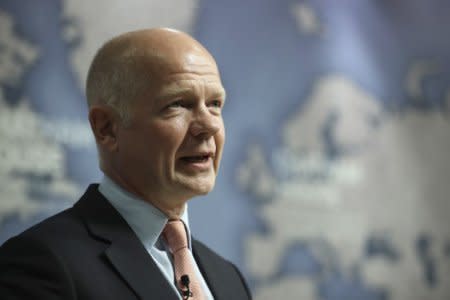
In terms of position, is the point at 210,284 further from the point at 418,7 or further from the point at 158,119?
the point at 418,7

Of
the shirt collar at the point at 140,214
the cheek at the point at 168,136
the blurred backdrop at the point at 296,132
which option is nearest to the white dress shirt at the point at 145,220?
the shirt collar at the point at 140,214

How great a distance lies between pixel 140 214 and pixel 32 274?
33cm

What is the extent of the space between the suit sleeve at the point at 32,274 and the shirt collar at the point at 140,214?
0.85 ft

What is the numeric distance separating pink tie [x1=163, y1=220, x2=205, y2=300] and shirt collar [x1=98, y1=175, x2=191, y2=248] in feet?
0.14

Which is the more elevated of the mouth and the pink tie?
the mouth

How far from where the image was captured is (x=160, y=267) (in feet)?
5.41

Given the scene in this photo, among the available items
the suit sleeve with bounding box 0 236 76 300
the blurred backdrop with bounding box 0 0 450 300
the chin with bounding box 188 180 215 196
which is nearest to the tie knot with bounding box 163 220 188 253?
the chin with bounding box 188 180 215 196

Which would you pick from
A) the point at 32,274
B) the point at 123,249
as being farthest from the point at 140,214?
the point at 32,274

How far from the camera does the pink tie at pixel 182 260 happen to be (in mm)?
1648

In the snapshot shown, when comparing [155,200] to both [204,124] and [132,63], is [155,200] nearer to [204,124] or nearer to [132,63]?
[204,124]

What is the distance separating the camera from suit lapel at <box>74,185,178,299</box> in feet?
5.07

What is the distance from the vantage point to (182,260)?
67.2 inches

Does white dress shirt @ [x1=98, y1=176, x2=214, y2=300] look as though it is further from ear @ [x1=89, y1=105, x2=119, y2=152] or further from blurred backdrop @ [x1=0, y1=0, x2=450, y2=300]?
blurred backdrop @ [x1=0, y1=0, x2=450, y2=300]

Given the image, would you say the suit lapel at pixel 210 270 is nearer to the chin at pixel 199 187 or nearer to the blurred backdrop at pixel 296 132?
the chin at pixel 199 187
